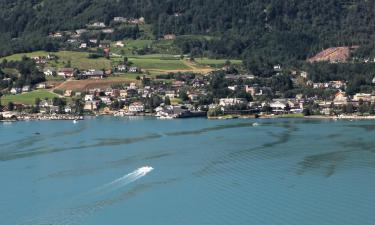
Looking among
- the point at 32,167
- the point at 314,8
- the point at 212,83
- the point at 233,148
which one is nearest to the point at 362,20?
the point at 314,8

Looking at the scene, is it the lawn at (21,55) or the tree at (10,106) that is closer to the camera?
the tree at (10,106)

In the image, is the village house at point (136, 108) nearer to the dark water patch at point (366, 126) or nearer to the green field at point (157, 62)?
the green field at point (157, 62)

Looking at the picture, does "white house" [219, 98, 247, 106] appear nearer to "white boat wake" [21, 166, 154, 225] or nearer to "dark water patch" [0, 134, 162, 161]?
"dark water patch" [0, 134, 162, 161]

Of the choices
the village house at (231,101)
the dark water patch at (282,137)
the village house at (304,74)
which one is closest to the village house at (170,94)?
the village house at (231,101)

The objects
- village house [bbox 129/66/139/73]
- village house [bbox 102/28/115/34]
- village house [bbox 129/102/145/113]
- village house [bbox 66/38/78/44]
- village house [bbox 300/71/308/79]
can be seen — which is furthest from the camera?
village house [bbox 102/28/115/34]

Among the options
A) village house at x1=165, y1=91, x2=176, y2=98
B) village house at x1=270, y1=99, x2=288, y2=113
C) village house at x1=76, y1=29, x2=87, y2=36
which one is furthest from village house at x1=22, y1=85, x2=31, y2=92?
village house at x1=76, y1=29, x2=87, y2=36

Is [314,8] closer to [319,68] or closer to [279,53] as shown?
[279,53]
